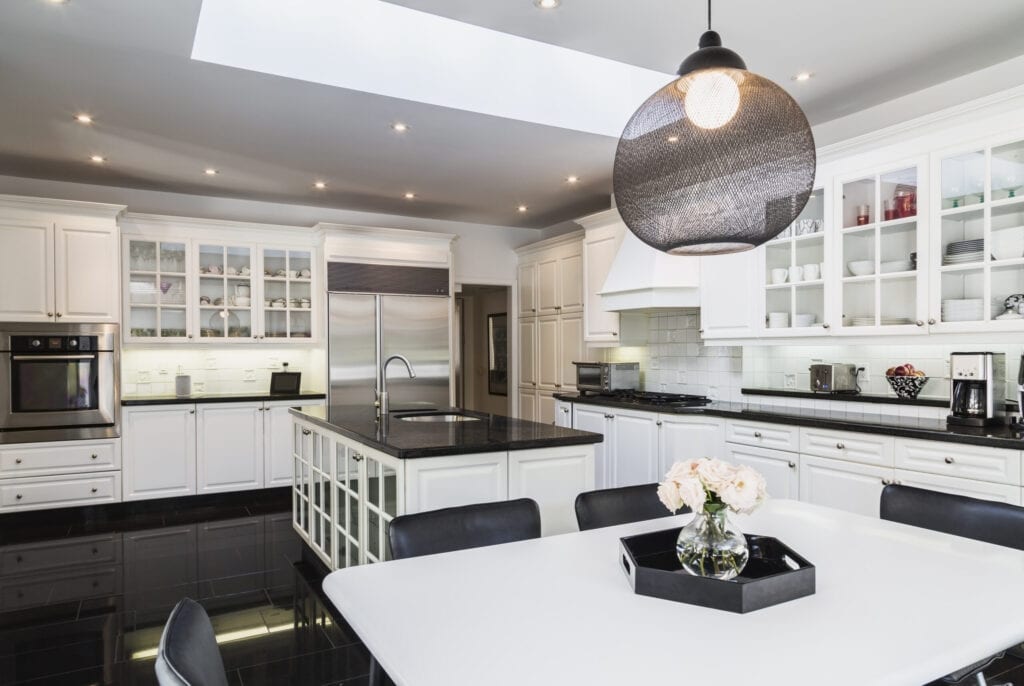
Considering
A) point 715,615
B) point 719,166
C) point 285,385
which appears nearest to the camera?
point 715,615

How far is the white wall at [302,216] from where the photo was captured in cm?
542

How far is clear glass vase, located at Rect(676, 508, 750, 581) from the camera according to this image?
4.67 ft

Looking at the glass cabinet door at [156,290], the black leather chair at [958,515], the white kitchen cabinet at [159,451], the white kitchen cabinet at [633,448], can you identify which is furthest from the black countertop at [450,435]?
the glass cabinet door at [156,290]

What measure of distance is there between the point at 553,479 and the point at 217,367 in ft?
13.9

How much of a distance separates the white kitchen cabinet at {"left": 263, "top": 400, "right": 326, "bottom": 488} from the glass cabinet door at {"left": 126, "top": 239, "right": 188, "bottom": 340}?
3.26 feet

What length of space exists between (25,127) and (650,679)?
4.86 meters

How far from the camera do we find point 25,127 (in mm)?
4066

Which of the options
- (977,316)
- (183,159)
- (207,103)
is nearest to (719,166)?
(977,316)

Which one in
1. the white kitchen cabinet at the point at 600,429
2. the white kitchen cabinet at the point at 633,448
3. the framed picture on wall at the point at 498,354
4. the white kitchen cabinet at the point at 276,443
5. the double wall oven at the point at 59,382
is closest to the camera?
the white kitchen cabinet at the point at 633,448

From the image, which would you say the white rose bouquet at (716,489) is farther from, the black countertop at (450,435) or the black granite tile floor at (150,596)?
the black granite tile floor at (150,596)

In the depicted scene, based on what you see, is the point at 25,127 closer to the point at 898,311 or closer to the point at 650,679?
the point at 650,679

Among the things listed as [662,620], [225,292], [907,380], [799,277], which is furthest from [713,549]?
[225,292]

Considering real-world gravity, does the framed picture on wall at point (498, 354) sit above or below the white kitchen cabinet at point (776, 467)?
above

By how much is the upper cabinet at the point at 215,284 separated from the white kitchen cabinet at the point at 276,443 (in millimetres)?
659
